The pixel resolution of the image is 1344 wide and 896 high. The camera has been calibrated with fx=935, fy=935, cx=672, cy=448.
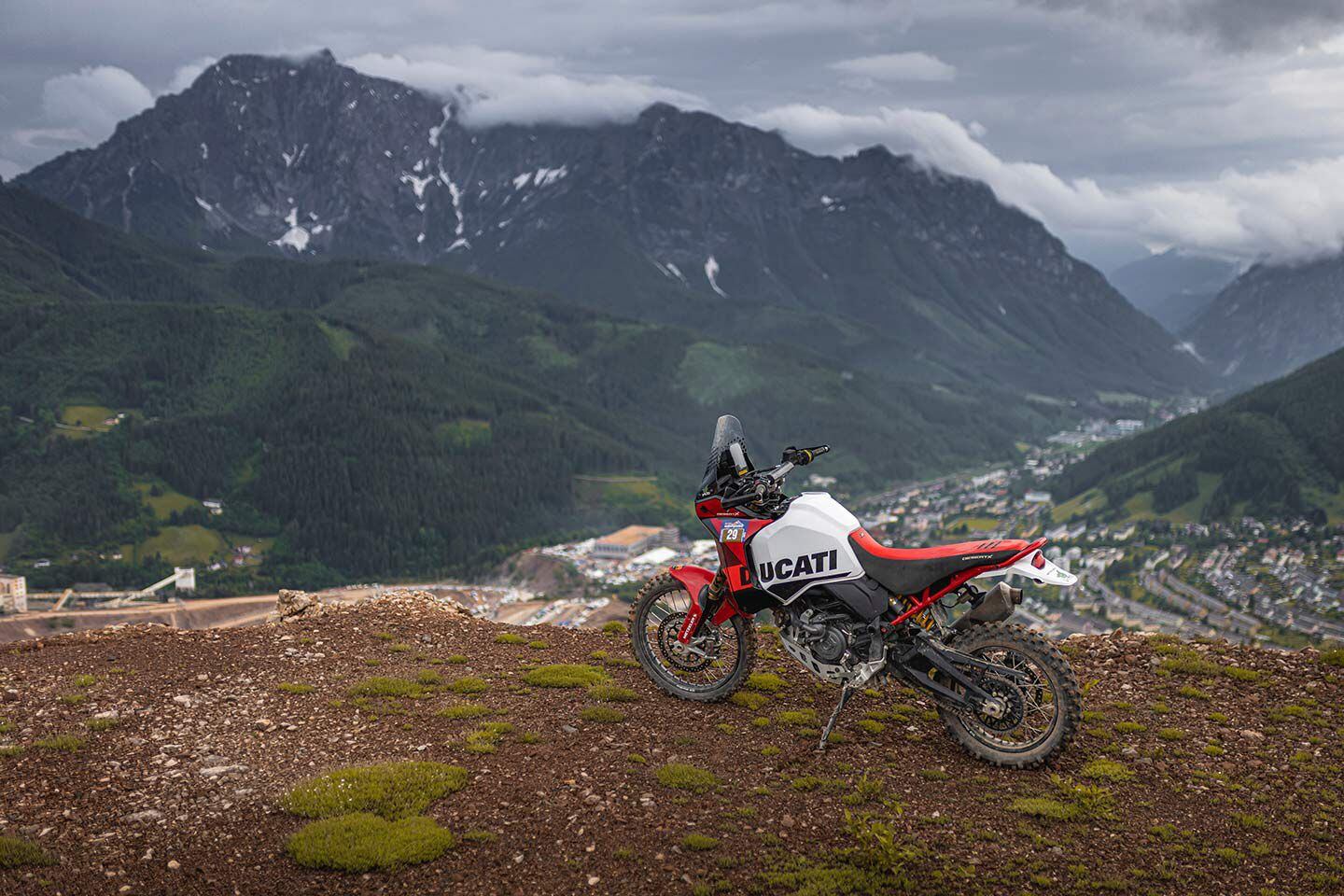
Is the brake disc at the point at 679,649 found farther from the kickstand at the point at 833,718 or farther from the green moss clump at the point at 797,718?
the kickstand at the point at 833,718

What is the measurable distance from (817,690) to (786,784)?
3243 mm

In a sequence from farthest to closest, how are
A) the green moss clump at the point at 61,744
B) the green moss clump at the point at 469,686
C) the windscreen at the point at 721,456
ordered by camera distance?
the green moss clump at the point at 469,686
the windscreen at the point at 721,456
the green moss clump at the point at 61,744

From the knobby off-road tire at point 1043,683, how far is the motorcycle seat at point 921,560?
0.76 meters

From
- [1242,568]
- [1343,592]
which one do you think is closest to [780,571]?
[1343,592]

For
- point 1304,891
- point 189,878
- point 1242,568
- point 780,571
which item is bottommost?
point 1242,568

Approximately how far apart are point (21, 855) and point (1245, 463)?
623 ft

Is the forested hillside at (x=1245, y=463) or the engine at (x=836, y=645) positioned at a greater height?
the engine at (x=836, y=645)

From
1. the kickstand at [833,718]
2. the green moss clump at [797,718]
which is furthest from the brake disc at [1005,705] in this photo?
the green moss clump at [797,718]

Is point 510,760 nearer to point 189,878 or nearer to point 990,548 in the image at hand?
point 189,878

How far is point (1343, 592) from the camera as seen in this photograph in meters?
97.9

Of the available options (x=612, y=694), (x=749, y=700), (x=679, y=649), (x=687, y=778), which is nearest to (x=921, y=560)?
(x=749, y=700)

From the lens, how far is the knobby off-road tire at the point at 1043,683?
33.6 ft

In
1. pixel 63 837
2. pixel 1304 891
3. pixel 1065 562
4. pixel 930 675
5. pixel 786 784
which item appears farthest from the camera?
pixel 1065 562

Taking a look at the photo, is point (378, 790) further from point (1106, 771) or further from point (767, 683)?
point (1106, 771)
